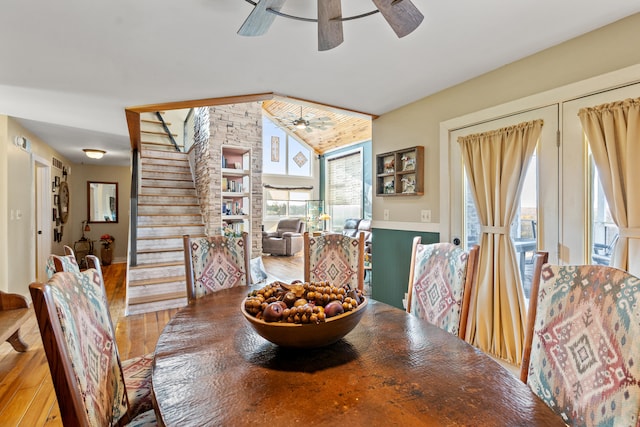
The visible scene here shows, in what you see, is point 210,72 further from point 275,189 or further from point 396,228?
point 275,189

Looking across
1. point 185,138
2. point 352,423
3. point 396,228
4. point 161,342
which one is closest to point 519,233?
Result: point 396,228

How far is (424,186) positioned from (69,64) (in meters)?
3.04

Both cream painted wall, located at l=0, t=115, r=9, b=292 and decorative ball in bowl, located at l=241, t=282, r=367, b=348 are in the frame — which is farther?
cream painted wall, located at l=0, t=115, r=9, b=292

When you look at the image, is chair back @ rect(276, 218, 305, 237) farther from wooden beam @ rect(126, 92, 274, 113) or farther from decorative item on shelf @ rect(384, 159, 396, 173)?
wooden beam @ rect(126, 92, 274, 113)

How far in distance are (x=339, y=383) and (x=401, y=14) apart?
58.4 inches

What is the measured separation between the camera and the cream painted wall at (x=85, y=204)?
696cm

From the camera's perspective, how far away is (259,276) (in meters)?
2.97

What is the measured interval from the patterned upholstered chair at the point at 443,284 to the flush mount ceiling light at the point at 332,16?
3.62 feet

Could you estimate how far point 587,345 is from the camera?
94cm

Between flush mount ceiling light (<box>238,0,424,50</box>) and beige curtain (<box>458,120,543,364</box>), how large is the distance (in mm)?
1354

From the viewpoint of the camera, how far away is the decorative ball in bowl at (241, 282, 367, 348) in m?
0.94

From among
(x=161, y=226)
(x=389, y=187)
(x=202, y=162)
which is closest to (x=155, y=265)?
(x=161, y=226)

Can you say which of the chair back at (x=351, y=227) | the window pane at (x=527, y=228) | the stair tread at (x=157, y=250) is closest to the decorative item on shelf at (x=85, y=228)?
the stair tread at (x=157, y=250)

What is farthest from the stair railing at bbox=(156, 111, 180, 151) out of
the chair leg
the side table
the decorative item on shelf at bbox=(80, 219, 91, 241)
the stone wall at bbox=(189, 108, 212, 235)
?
the chair leg
